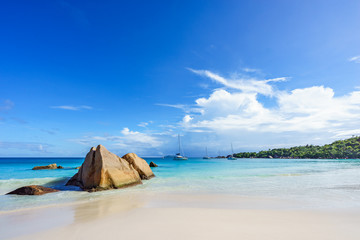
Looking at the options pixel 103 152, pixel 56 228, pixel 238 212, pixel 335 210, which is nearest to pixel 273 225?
pixel 238 212

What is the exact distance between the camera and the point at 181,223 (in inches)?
185

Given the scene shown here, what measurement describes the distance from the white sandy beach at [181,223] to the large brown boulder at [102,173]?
4.00 metres

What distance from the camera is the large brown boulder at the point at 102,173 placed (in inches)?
418

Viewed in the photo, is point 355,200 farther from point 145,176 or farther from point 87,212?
point 145,176

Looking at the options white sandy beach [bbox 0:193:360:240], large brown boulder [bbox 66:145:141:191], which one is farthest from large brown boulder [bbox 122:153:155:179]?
white sandy beach [bbox 0:193:360:240]

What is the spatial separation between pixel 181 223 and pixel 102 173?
7.49 m

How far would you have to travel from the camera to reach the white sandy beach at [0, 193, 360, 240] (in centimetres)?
397

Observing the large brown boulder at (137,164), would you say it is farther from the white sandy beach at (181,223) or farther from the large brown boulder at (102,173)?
the white sandy beach at (181,223)

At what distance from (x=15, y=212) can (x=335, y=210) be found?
10.6 m

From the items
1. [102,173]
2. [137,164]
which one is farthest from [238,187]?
[137,164]

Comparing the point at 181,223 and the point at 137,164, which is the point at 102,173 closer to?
the point at 137,164

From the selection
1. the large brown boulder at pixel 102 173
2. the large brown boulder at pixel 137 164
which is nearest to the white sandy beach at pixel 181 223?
the large brown boulder at pixel 102 173

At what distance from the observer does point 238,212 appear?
5680 millimetres

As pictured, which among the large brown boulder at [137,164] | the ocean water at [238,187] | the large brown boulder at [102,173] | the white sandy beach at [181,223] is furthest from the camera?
the large brown boulder at [137,164]
